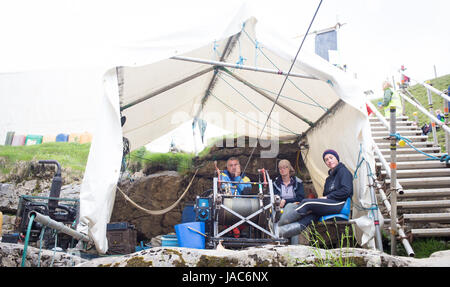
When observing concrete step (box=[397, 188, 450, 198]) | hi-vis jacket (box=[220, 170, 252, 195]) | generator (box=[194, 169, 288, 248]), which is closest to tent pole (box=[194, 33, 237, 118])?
hi-vis jacket (box=[220, 170, 252, 195])

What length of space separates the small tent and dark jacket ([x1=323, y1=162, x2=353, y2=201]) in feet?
0.47

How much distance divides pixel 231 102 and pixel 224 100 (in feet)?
0.50

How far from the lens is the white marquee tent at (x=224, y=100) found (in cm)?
355

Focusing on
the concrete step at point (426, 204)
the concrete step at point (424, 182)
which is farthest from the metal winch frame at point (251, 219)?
the concrete step at point (424, 182)

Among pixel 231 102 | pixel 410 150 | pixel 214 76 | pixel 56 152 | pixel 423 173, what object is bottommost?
pixel 423 173

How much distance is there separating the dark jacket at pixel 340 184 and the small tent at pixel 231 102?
0.47ft

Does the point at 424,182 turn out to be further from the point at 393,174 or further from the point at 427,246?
the point at 393,174

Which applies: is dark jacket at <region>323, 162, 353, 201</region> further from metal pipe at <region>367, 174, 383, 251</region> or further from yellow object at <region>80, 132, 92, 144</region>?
yellow object at <region>80, 132, 92, 144</region>

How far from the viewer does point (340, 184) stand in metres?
4.23

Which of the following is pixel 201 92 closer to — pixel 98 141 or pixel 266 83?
pixel 266 83

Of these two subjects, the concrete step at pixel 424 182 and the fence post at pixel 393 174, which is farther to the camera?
the concrete step at pixel 424 182

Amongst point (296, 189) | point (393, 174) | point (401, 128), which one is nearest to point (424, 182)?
point (393, 174)

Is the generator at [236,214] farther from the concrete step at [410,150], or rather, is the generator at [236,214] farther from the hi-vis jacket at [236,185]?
the concrete step at [410,150]
